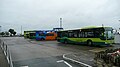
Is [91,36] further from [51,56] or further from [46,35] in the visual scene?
[46,35]

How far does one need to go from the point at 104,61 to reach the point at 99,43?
1496 cm

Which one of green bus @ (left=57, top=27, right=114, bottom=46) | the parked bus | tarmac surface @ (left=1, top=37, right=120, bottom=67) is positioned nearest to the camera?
tarmac surface @ (left=1, top=37, right=120, bottom=67)

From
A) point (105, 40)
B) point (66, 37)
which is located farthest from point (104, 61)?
point (66, 37)

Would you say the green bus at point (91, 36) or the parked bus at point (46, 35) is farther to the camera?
the parked bus at point (46, 35)

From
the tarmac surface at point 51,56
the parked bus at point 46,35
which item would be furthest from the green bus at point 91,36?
the parked bus at point 46,35

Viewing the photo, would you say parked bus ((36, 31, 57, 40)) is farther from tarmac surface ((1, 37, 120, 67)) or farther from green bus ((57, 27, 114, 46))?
tarmac surface ((1, 37, 120, 67))

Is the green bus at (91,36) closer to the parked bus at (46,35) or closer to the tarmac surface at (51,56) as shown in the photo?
the tarmac surface at (51,56)

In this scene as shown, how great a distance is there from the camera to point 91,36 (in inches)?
1008

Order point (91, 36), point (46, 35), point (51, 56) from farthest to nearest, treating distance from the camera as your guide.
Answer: point (46, 35)
point (91, 36)
point (51, 56)

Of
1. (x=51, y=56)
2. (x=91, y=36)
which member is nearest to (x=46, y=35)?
(x=91, y=36)

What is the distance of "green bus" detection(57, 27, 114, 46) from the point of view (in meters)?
23.6

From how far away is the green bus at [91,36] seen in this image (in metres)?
23.6

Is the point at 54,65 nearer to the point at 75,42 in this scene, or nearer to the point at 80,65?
the point at 80,65

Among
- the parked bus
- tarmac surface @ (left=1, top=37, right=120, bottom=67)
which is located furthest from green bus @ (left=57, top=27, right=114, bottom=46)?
the parked bus
